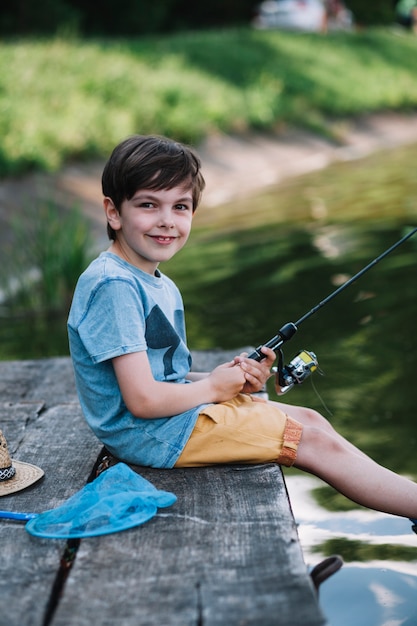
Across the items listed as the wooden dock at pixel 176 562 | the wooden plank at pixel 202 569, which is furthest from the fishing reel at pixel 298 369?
the wooden plank at pixel 202 569

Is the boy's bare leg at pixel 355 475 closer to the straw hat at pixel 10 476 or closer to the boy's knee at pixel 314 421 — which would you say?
the boy's knee at pixel 314 421

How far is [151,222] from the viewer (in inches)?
110

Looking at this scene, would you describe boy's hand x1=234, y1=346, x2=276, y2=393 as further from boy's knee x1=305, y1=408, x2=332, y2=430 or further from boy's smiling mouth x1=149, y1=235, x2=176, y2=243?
boy's smiling mouth x1=149, y1=235, x2=176, y2=243

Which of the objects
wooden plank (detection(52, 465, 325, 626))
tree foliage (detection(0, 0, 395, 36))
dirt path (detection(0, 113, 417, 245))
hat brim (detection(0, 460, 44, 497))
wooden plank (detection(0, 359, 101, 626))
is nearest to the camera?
wooden plank (detection(52, 465, 325, 626))

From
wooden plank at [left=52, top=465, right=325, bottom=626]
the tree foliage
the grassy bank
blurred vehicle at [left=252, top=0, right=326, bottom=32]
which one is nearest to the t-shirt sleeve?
wooden plank at [left=52, top=465, right=325, bottom=626]

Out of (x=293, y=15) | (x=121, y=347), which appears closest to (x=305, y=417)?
(x=121, y=347)

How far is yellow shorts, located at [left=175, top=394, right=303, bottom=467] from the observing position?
106 inches

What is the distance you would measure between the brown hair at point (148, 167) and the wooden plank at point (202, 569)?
32.3 inches

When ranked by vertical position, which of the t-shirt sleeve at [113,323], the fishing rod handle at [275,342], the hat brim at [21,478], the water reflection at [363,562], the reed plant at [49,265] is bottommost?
the reed plant at [49,265]

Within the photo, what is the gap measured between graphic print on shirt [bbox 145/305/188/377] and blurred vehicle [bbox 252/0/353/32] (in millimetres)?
26199

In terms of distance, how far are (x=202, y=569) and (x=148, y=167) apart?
1.14 m

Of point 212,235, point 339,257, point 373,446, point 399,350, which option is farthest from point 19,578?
point 212,235

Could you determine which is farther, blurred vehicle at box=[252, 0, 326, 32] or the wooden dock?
blurred vehicle at box=[252, 0, 326, 32]

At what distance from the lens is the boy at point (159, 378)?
2.67 meters
